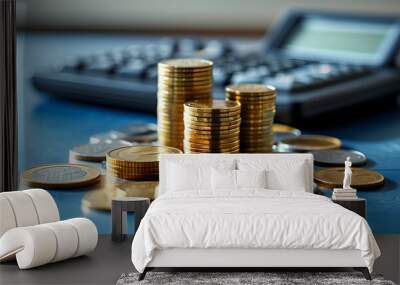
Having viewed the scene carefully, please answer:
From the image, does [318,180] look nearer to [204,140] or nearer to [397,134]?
[204,140]

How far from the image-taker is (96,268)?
Result: 4.36m

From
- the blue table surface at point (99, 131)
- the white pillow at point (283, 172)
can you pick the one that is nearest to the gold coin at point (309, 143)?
the blue table surface at point (99, 131)

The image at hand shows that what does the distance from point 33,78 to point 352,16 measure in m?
3.67

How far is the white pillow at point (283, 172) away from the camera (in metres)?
4.79

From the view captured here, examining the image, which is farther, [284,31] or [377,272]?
[284,31]

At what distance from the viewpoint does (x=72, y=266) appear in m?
4.39

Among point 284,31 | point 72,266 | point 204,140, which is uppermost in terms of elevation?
point 284,31

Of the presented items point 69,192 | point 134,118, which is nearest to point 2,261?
point 69,192

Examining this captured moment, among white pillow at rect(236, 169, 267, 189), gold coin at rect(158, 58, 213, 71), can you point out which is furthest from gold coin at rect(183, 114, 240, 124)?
white pillow at rect(236, 169, 267, 189)

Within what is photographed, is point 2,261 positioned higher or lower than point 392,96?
lower

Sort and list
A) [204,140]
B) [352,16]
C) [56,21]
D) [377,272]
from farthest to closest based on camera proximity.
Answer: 1. [56,21]
2. [352,16]
3. [204,140]
4. [377,272]

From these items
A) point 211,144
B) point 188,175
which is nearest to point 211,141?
point 211,144

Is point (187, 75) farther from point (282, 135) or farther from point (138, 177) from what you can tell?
point (282, 135)

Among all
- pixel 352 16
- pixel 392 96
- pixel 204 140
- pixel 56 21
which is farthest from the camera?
pixel 56 21
